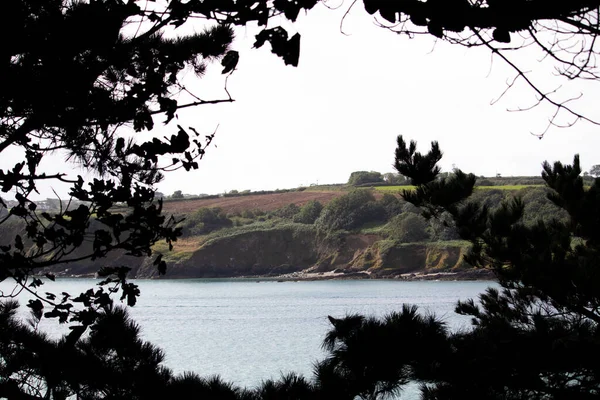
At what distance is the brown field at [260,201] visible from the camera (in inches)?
3521

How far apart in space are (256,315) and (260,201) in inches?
2108

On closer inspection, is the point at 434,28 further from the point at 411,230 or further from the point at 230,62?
the point at 411,230

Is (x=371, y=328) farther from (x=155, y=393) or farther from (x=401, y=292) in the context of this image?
(x=401, y=292)

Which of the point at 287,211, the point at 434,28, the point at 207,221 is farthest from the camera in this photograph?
the point at 287,211

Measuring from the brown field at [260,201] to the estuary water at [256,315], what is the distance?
15.9 m

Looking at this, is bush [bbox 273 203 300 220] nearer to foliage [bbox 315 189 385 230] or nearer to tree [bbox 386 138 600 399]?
foliage [bbox 315 189 385 230]

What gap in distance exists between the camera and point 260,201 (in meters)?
95.0

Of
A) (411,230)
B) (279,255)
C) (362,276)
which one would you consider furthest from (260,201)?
(411,230)

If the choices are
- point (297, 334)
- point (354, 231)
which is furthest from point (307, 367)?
point (354, 231)

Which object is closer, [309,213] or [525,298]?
[525,298]

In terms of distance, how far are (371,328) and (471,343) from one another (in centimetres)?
146

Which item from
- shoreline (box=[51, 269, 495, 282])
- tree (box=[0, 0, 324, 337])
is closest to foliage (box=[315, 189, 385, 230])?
shoreline (box=[51, 269, 495, 282])

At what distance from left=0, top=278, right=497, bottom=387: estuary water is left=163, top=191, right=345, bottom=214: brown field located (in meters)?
15.9

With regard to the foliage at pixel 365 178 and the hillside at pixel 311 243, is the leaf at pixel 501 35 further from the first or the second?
the foliage at pixel 365 178
